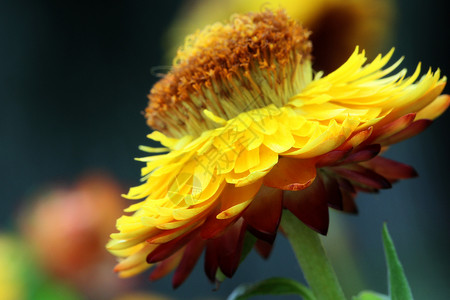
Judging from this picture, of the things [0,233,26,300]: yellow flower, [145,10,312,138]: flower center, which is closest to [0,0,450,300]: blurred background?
[0,233,26,300]: yellow flower

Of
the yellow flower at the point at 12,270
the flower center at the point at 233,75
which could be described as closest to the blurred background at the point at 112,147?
the yellow flower at the point at 12,270

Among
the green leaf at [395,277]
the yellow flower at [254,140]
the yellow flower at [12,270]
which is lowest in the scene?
the green leaf at [395,277]

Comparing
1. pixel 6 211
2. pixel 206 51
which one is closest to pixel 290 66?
pixel 206 51

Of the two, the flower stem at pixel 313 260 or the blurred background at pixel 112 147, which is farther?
the blurred background at pixel 112 147

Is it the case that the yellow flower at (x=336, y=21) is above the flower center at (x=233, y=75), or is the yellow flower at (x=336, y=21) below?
above

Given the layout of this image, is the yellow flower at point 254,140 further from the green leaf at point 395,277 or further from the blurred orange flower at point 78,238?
the blurred orange flower at point 78,238

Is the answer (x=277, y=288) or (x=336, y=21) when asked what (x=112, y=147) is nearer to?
(x=336, y=21)

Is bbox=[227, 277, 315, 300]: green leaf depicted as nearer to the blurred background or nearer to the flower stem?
the flower stem
